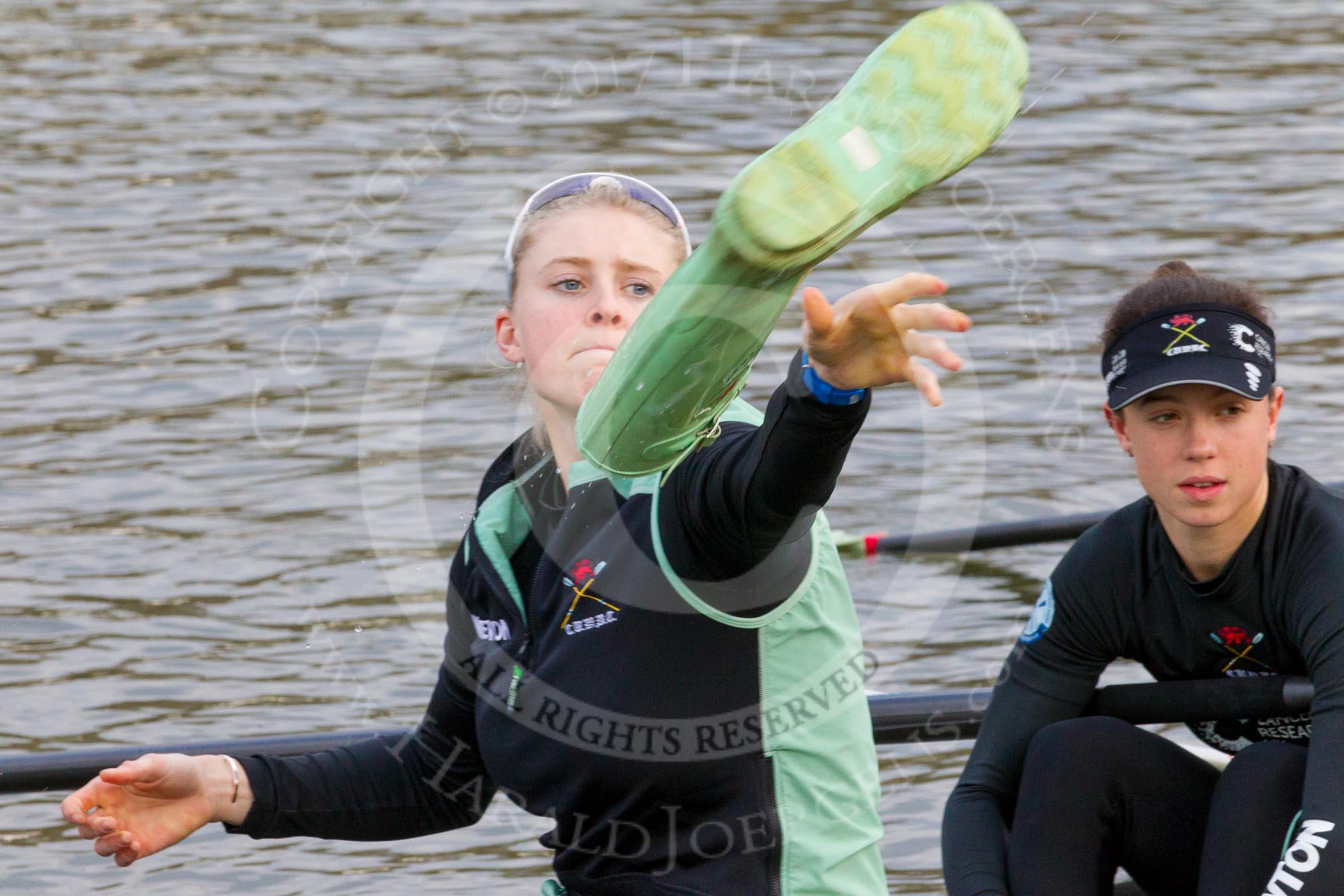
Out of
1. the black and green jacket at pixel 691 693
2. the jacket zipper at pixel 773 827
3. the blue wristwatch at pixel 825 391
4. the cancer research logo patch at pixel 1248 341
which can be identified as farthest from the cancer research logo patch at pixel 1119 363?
the blue wristwatch at pixel 825 391

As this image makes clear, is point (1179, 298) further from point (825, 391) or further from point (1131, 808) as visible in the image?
point (825, 391)

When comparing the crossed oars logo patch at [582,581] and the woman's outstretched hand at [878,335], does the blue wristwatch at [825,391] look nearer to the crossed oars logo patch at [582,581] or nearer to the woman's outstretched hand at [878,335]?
the woman's outstretched hand at [878,335]

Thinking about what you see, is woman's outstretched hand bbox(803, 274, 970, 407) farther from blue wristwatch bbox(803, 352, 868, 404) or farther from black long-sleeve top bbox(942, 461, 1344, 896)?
black long-sleeve top bbox(942, 461, 1344, 896)

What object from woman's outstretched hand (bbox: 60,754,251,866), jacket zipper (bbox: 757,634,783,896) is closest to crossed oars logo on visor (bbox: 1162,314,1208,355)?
jacket zipper (bbox: 757,634,783,896)

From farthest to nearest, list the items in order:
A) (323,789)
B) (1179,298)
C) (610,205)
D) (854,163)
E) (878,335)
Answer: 1. (1179,298)
2. (323,789)
3. (610,205)
4. (878,335)
5. (854,163)

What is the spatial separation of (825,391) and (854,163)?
296 millimetres

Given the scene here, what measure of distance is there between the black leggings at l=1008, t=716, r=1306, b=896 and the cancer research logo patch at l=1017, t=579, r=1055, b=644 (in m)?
0.15

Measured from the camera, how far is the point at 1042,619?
2.99m

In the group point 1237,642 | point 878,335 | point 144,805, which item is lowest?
point 144,805

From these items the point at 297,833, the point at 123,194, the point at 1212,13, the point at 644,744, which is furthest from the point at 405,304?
the point at 1212,13

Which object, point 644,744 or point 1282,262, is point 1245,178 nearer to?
point 1282,262

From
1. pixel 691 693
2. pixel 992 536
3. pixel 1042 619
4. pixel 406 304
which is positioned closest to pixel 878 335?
pixel 691 693

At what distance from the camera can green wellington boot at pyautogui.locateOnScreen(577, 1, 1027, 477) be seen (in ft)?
5.35

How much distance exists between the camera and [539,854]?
404 centimetres
